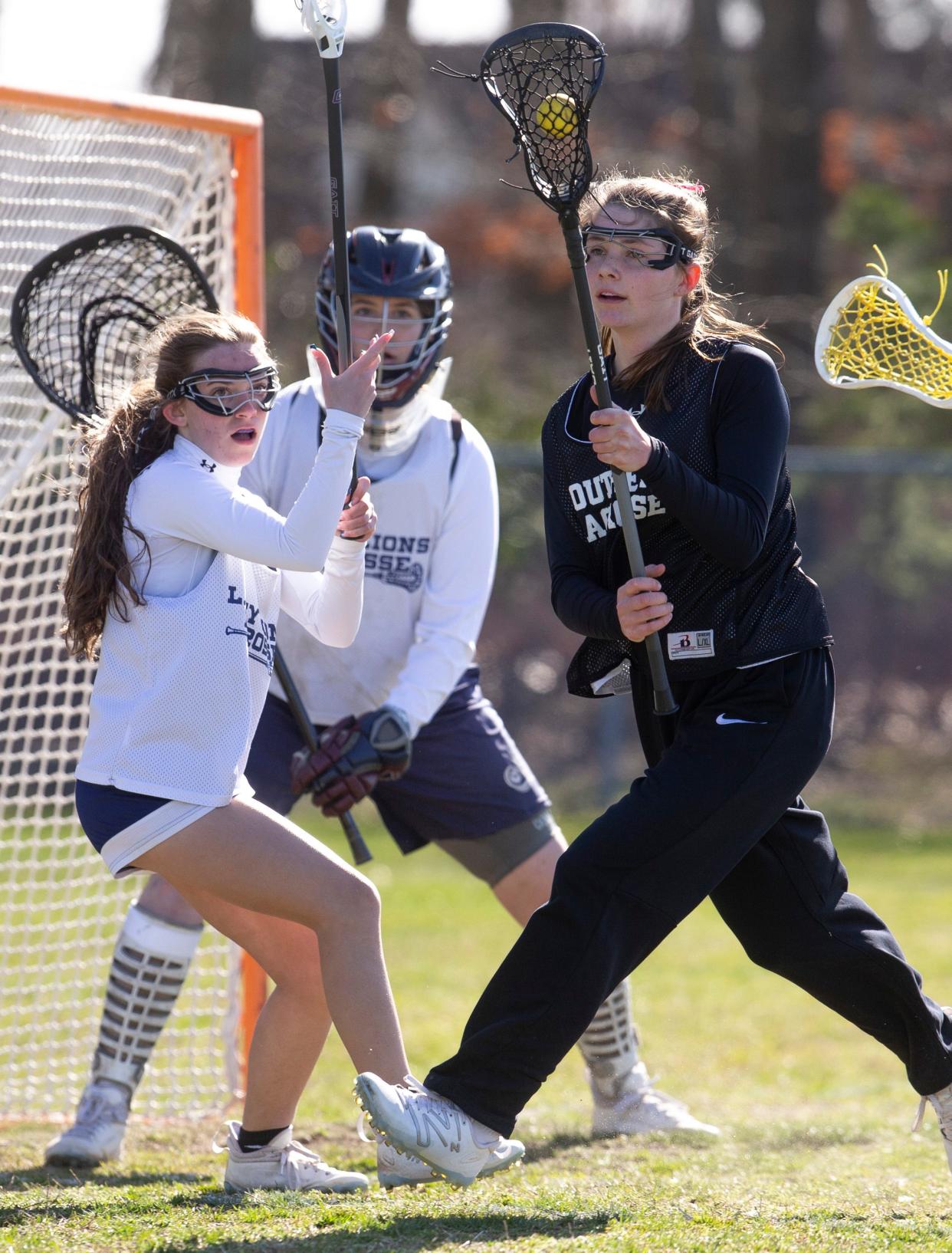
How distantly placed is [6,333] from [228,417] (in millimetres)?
1616

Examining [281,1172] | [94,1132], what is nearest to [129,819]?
[281,1172]

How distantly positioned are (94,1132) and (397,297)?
8.53ft

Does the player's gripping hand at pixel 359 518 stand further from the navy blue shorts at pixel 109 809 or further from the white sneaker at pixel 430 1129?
the white sneaker at pixel 430 1129

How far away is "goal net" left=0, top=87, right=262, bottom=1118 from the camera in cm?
492

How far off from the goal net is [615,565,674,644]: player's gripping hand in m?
2.12

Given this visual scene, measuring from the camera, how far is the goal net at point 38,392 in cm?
492

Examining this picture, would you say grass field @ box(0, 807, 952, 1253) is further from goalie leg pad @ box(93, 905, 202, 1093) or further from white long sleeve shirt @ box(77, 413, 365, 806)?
white long sleeve shirt @ box(77, 413, 365, 806)

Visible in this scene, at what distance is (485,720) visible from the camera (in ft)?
15.5

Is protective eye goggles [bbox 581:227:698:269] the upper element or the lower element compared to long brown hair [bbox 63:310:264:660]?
upper

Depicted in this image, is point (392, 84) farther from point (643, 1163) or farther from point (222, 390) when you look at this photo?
point (643, 1163)

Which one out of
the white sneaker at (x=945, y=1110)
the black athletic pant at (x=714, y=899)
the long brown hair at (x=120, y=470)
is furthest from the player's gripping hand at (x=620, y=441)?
the white sneaker at (x=945, y=1110)

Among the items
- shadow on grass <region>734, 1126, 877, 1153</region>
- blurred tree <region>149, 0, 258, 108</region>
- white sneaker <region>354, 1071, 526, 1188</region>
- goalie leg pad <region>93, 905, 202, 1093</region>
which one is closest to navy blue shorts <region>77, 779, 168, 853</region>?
white sneaker <region>354, 1071, 526, 1188</region>

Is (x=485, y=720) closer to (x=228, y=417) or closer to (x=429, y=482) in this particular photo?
(x=429, y=482)

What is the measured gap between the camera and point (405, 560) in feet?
15.0
